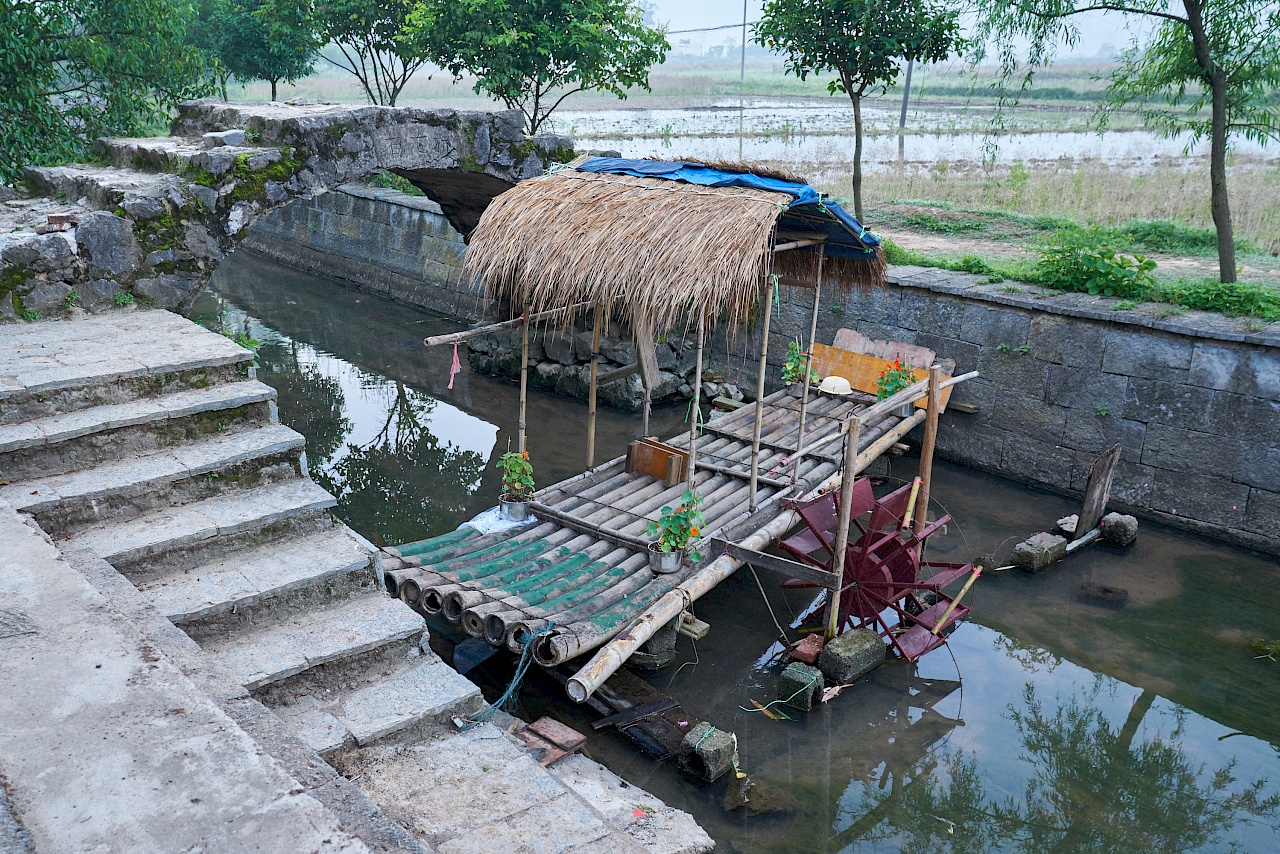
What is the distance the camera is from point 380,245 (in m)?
15.4

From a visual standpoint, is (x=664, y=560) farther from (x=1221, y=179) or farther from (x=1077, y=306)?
(x=1221, y=179)

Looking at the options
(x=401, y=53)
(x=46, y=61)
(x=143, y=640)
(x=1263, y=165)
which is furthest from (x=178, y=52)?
(x=1263, y=165)

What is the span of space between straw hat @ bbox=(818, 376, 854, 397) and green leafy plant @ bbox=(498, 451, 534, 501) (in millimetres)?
3682

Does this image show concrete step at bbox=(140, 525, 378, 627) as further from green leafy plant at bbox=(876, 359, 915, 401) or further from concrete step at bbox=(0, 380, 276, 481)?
green leafy plant at bbox=(876, 359, 915, 401)

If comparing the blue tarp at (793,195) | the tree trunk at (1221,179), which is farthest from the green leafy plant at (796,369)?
the tree trunk at (1221,179)

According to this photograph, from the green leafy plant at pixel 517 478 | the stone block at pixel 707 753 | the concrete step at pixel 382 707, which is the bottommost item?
the stone block at pixel 707 753

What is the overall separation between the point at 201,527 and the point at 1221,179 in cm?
926

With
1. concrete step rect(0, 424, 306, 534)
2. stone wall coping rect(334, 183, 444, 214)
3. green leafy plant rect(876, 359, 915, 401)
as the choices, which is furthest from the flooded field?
stone wall coping rect(334, 183, 444, 214)

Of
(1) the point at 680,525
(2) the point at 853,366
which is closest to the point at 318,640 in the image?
(1) the point at 680,525

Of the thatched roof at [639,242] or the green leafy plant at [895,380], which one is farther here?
the green leafy plant at [895,380]

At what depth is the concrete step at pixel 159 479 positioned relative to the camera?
4.31 m

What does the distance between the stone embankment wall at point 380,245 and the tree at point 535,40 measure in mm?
2387

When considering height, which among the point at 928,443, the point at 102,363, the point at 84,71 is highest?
the point at 84,71

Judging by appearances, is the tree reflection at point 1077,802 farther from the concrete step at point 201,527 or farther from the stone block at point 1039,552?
the concrete step at point 201,527
